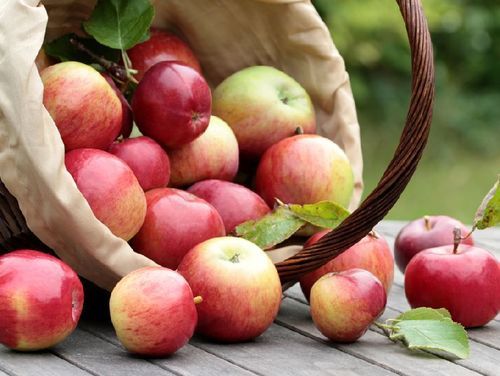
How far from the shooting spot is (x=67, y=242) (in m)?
1.66

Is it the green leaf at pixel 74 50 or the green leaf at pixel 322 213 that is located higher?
the green leaf at pixel 74 50

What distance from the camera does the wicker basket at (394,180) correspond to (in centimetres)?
169

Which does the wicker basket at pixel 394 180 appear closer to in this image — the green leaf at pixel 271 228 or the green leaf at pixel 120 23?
the green leaf at pixel 271 228

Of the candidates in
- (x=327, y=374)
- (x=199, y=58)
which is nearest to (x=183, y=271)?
(x=327, y=374)

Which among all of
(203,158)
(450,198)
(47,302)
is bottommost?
(450,198)

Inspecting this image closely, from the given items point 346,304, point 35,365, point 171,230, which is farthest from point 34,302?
point 346,304

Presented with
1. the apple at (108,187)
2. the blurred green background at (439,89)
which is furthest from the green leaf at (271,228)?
the blurred green background at (439,89)

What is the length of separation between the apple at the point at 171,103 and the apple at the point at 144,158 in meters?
0.05

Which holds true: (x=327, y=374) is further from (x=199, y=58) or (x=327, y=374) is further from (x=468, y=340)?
(x=199, y=58)

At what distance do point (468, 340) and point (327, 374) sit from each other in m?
0.28

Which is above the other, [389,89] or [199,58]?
[199,58]

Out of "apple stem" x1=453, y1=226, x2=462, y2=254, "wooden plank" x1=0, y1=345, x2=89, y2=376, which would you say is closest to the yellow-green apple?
"wooden plank" x1=0, y1=345, x2=89, y2=376

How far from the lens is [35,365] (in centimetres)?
151

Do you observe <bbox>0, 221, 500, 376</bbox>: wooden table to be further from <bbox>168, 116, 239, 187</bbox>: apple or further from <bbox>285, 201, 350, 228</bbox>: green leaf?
<bbox>168, 116, 239, 187</bbox>: apple
